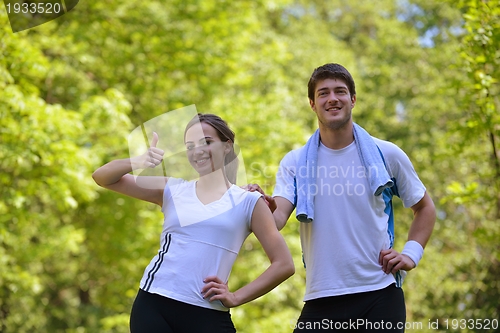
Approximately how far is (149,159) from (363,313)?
1007mm

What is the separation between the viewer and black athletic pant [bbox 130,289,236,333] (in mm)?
2174

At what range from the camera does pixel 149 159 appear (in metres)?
2.30

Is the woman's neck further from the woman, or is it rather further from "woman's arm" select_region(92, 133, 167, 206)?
"woman's arm" select_region(92, 133, 167, 206)

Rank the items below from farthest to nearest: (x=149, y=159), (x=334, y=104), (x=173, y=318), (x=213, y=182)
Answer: (x=334, y=104) < (x=213, y=182) < (x=149, y=159) < (x=173, y=318)

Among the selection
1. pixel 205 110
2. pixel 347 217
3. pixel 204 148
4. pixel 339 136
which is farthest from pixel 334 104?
pixel 205 110

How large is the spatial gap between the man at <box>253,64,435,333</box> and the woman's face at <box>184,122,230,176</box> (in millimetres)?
271

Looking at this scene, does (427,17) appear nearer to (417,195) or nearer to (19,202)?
(19,202)

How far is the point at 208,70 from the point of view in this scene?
411 inches

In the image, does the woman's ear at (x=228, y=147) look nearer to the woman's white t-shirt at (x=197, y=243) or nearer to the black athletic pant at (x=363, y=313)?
the woman's white t-shirt at (x=197, y=243)

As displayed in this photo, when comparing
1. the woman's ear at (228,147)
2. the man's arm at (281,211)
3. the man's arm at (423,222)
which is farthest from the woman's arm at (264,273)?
the man's arm at (423,222)

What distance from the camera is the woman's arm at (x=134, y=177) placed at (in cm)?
231

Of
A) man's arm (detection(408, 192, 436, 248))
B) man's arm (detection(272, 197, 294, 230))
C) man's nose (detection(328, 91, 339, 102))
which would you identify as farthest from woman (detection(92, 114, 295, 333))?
man's arm (detection(408, 192, 436, 248))

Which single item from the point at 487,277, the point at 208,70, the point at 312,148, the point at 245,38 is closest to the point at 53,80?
the point at 208,70

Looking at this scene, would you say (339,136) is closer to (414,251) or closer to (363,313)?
(414,251)
